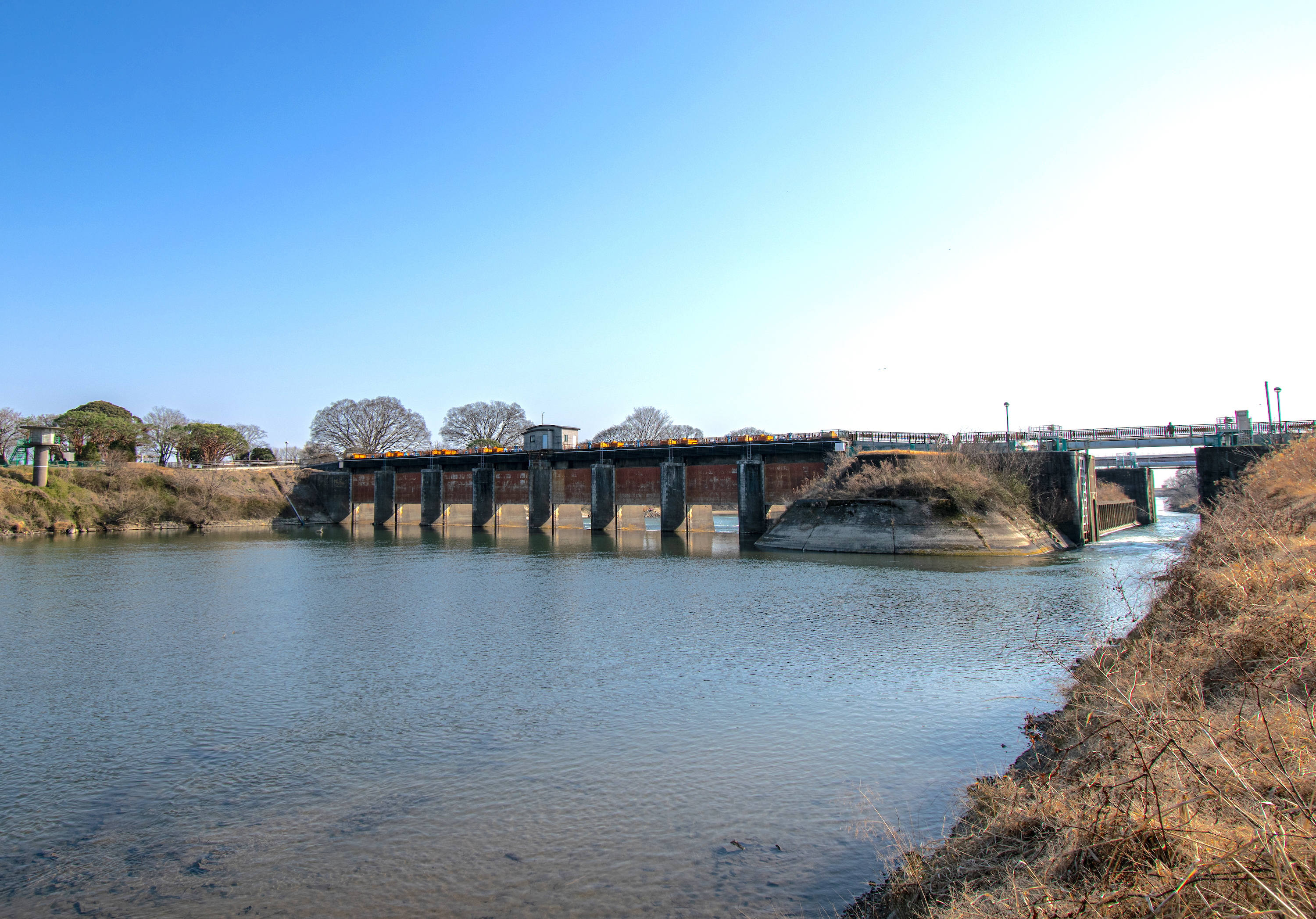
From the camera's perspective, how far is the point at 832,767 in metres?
11.4

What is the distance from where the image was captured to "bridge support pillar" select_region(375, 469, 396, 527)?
90188mm

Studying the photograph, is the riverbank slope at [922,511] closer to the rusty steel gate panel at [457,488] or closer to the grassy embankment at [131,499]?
the rusty steel gate panel at [457,488]

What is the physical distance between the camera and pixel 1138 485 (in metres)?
89.5

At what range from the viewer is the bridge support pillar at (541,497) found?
79312 mm

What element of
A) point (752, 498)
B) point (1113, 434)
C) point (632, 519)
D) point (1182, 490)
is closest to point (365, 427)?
point (632, 519)

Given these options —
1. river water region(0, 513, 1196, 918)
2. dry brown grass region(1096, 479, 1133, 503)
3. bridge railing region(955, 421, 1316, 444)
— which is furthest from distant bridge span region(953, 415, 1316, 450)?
river water region(0, 513, 1196, 918)

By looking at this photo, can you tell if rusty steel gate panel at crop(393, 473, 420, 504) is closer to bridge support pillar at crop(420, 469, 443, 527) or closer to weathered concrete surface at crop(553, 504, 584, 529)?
bridge support pillar at crop(420, 469, 443, 527)

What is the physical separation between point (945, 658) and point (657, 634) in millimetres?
8538

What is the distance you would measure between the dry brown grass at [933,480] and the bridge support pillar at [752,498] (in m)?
6.13

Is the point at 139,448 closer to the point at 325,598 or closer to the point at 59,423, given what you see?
the point at 59,423

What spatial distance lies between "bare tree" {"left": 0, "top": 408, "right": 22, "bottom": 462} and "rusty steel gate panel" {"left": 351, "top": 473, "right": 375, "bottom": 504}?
134 feet

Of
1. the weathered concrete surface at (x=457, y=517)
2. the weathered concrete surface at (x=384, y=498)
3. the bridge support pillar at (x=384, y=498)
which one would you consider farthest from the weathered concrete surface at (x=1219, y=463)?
the weathered concrete surface at (x=384, y=498)

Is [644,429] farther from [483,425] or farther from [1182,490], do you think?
[1182,490]

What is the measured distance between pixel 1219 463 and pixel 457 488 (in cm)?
7319
